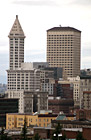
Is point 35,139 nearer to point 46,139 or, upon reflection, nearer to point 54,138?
point 54,138

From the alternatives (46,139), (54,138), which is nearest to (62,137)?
(54,138)

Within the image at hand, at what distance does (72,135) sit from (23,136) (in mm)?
25544

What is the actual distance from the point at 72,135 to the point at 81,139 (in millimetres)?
28284

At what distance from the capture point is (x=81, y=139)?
168250mm

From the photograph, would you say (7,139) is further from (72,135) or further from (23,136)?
(72,135)

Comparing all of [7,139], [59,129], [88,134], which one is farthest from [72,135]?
[7,139]

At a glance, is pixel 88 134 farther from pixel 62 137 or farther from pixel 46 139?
pixel 62 137

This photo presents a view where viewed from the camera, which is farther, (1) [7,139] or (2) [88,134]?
(2) [88,134]

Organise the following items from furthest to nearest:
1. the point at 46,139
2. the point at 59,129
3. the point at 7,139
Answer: the point at 46,139 → the point at 59,129 → the point at 7,139

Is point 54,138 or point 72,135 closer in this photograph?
point 54,138

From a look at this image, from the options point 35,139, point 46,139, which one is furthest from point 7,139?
point 46,139

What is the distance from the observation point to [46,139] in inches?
7485

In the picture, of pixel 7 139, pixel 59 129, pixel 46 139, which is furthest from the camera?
pixel 46 139

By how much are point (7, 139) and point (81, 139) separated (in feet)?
41.1
